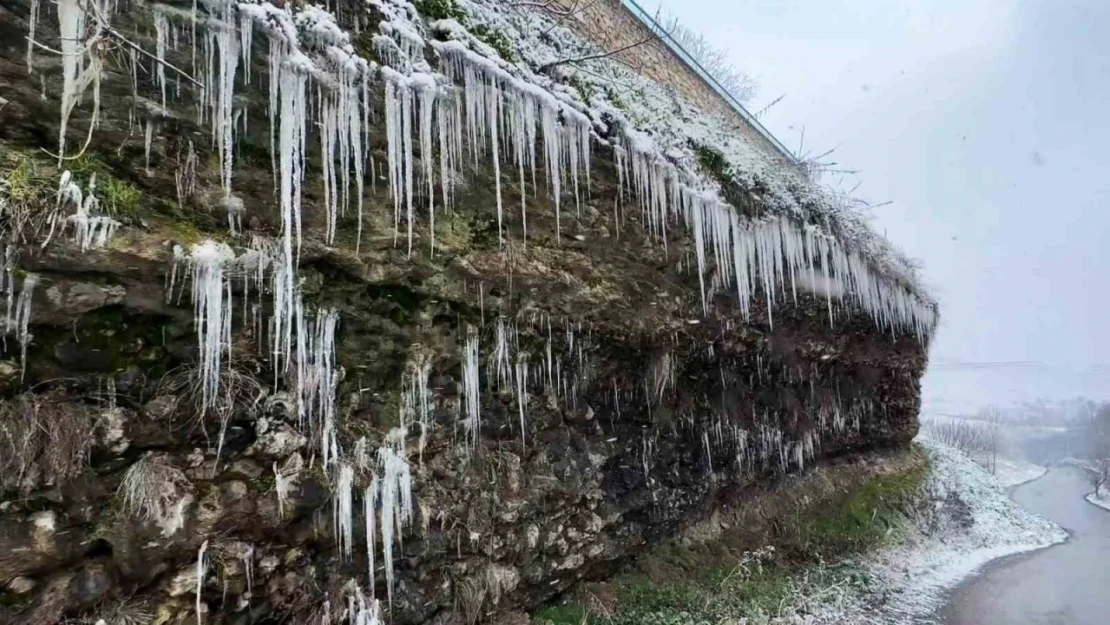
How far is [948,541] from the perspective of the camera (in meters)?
10.5

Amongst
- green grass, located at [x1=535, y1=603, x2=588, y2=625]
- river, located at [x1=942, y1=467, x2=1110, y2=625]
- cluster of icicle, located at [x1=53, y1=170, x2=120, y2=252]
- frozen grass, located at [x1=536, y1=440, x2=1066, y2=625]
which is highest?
cluster of icicle, located at [x1=53, y1=170, x2=120, y2=252]

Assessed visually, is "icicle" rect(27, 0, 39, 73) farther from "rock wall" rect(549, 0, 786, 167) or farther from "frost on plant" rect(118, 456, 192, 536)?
"rock wall" rect(549, 0, 786, 167)

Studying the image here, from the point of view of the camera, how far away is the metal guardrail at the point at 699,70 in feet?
30.6

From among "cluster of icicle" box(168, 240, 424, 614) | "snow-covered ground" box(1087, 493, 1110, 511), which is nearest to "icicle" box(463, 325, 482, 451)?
"cluster of icicle" box(168, 240, 424, 614)

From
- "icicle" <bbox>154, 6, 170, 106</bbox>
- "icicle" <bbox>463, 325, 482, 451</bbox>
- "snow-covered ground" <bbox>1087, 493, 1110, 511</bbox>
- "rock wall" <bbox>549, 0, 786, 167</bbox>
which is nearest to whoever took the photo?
"icicle" <bbox>154, 6, 170, 106</bbox>

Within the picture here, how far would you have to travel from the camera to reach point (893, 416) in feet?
42.8

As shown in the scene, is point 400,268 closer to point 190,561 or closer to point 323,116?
point 323,116

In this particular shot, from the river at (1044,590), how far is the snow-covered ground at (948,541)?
0.26m

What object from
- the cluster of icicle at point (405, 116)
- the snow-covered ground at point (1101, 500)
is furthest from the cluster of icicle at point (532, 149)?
the snow-covered ground at point (1101, 500)

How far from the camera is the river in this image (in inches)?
279

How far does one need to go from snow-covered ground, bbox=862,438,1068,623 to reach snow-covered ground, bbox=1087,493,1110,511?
12062 mm

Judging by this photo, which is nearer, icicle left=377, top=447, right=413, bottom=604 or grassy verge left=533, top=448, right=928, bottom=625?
icicle left=377, top=447, right=413, bottom=604

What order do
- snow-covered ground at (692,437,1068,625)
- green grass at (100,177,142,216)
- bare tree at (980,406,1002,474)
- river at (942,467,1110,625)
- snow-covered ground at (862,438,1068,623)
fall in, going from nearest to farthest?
green grass at (100,177,142,216), snow-covered ground at (692,437,1068,625), river at (942,467,1110,625), snow-covered ground at (862,438,1068,623), bare tree at (980,406,1002,474)

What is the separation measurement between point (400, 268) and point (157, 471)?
5.63 feet
